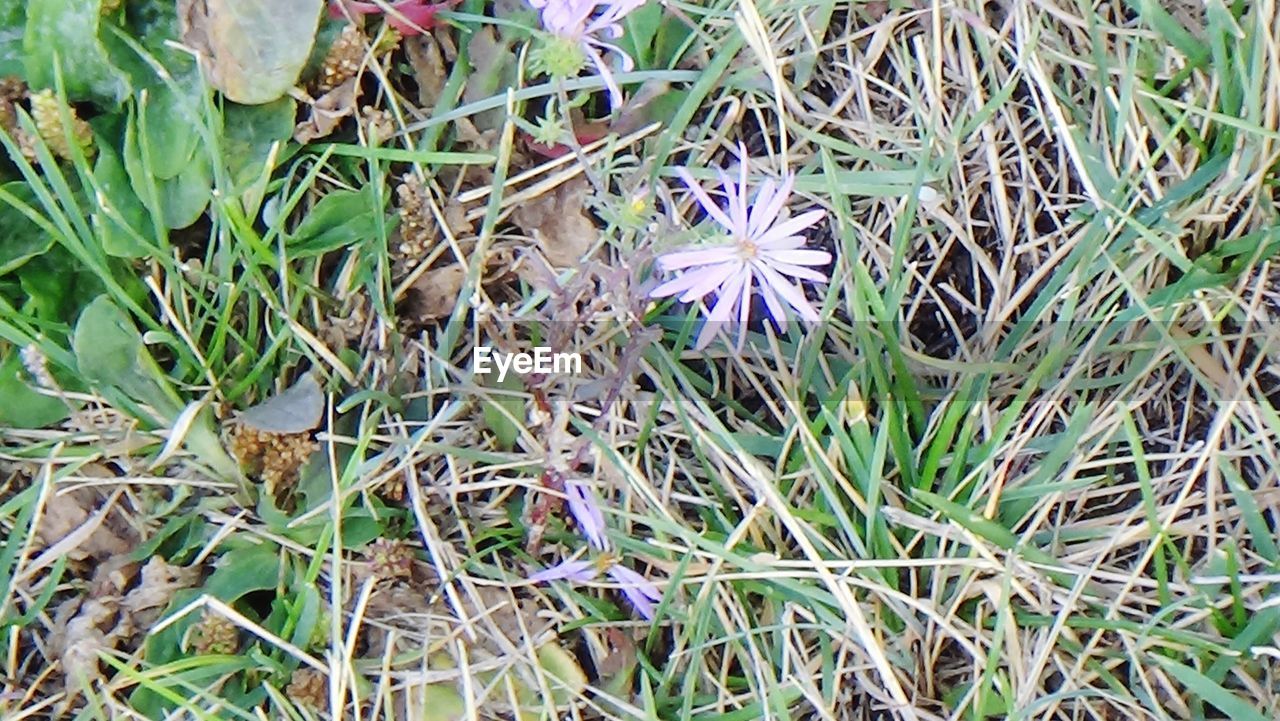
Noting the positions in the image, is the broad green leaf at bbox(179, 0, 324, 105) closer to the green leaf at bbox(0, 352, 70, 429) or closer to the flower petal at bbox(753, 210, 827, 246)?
the green leaf at bbox(0, 352, 70, 429)

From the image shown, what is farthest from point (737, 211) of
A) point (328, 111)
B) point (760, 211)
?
point (328, 111)

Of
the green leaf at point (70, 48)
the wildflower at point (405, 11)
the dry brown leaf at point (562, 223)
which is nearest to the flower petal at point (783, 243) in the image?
the dry brown leaf at point (562, 223)

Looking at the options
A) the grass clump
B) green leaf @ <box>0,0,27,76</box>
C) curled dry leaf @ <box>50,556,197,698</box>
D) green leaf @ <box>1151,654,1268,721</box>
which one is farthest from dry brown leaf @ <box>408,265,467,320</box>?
green leaf @ <box>1151,654,1268,721</box>

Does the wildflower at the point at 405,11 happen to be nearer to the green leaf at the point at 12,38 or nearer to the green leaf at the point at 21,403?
the green leaf at the point at 12,38

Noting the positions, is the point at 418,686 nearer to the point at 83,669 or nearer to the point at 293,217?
the point at 83,669

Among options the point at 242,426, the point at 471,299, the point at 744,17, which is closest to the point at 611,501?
the point at 471,299

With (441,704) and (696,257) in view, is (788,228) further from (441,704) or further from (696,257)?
(441,704)
